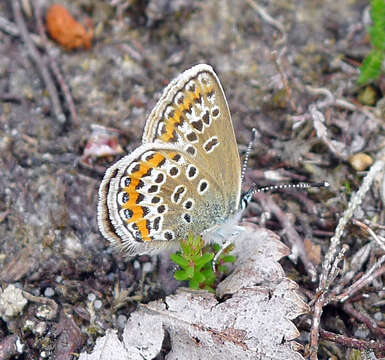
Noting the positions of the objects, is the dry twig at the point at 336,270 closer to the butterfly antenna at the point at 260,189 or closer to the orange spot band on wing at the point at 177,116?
the butterfly antenna at the point at 260,189

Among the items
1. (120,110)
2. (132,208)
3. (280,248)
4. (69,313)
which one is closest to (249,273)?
(280,248)

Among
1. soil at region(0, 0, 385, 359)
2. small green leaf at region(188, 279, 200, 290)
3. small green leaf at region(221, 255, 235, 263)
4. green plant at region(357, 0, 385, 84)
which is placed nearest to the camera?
small green leaf at region(188, 279, 200, 290)

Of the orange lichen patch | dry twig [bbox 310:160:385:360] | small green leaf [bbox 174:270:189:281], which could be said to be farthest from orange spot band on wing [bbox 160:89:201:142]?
the orange lichen patch

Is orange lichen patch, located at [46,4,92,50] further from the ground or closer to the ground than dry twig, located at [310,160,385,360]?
further from the ground

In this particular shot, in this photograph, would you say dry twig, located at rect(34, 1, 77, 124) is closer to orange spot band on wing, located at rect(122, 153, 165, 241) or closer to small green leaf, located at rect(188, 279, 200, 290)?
orange spot band on wing, located at rect(122, 153, 165, 241)

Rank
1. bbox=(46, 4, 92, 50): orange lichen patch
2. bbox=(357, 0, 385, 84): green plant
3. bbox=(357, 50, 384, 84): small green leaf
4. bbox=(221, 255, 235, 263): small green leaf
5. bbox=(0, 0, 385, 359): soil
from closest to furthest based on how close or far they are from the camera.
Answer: bbox=(221, 255, 235, 263): small green leaf → bbox=(0, 0, 385, 359): soil → bbox=(357, 0, 385, 84): green plant → bbox=(357, 50, 384, 84): small green leaf → bbox=(46, 4, 92, 50): orange lichen patch

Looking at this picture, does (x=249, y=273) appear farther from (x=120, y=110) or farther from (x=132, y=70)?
(x=132, y=70)

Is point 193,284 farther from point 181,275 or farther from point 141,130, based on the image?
point 141,130
